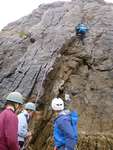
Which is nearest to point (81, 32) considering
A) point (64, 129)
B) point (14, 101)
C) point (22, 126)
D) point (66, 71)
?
point (66, 71)

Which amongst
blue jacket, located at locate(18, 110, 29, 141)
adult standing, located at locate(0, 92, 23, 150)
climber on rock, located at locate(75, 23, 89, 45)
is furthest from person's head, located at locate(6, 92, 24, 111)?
climber on rock, located at locate(75, 23, 89, 45)

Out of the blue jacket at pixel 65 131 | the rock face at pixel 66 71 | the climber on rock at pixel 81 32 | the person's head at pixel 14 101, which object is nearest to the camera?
the person's head at pixel 14 101

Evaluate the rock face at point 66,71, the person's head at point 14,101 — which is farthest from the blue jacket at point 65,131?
the rock face at point 66,71

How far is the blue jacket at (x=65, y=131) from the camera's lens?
1210 cm

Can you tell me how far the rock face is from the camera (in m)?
24.2

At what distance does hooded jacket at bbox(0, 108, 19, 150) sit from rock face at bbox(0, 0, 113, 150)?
11721mm

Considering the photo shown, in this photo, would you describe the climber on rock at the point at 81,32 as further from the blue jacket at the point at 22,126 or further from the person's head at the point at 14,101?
the person's head at the point at 14,101

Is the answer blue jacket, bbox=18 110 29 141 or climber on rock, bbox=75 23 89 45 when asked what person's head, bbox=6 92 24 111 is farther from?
climber on rock, bbox=75 23 89 45

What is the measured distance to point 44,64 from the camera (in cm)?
2945

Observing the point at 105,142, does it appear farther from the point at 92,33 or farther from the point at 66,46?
the point at 92,33

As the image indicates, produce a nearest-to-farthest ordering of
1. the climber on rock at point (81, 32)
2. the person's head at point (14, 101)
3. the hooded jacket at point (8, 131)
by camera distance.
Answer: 1. the hooded jacket at point (8, 131)
2. the person's head at point (14, 101)
3. the climber on rock at point (81, 32)

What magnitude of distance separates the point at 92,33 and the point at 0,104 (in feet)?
43.2

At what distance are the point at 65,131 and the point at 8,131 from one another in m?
2.95

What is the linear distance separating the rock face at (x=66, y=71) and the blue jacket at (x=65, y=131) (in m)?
8.81
